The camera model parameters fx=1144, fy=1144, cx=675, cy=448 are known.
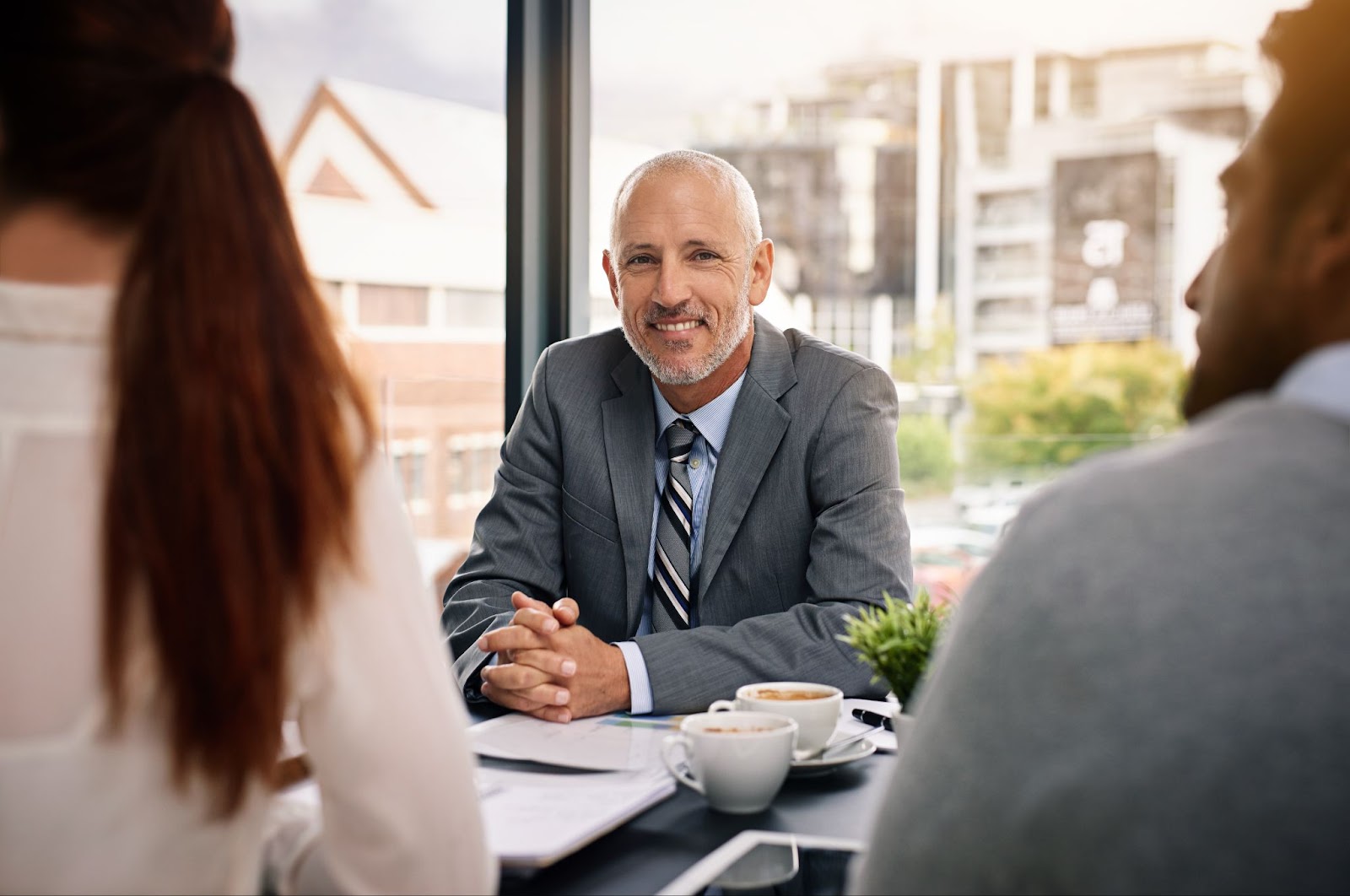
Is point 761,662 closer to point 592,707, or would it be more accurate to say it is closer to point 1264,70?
point 592,707

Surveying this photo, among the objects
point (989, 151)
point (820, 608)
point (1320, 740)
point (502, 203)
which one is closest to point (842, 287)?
point (989, 151)

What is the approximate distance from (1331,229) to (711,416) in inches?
56.4

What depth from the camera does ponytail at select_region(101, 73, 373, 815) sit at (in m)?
0.70

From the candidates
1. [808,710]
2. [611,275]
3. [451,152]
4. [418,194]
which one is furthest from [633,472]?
[418,194]

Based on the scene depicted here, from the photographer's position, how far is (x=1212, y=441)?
640mm

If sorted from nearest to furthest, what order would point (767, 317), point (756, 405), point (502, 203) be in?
point (756, 405) < point (767, 317) < point (502, 203)

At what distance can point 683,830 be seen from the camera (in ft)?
3.55

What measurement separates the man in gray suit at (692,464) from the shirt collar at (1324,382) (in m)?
1.03

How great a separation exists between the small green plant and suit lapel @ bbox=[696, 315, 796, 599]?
0.73m

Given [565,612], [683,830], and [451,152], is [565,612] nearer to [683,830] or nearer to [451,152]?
[683,830]

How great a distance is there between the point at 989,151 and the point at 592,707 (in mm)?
16500

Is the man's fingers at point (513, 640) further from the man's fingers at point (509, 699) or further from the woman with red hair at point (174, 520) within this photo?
the woman with red hair at point (174, 520)

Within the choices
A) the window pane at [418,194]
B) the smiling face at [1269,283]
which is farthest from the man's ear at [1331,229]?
the window pane at [418,194]

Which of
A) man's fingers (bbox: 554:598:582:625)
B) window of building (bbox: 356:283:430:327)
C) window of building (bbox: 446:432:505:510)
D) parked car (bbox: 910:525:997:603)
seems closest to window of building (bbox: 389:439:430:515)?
window of building (bbox: 446:432:505:510)
